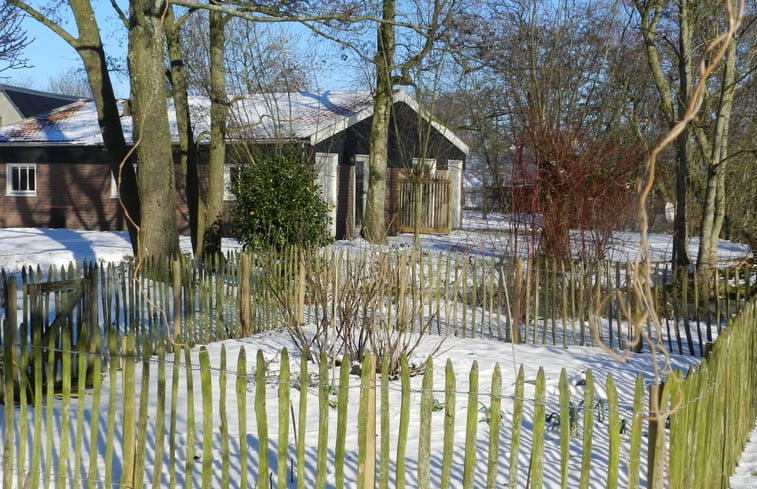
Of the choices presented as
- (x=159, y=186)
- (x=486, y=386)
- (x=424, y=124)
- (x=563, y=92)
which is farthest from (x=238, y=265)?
(x=424, y=124)

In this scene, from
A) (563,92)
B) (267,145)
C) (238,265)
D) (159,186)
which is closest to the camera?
(238,265)

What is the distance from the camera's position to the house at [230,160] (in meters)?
24.1

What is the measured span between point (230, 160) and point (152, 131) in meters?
12.1

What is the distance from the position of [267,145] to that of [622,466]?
18.0m

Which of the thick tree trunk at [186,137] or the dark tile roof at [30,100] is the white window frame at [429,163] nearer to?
the thick tree trunk at [186,137]

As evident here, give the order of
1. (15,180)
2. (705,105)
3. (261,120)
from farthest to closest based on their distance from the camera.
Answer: (15,180), (261,120), (705,105)

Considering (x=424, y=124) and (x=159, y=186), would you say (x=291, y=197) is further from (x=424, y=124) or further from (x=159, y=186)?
(x=424, y=124)

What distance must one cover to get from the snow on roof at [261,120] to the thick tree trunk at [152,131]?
26.1ft

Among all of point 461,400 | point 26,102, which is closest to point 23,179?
point 26,102

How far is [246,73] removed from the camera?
22.4m

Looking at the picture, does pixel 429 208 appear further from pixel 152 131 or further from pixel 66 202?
pixel 152 131

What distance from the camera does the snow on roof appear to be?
21.8 meters

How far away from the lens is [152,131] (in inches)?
476

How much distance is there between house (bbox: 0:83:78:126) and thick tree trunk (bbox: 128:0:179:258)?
85.5 ft
